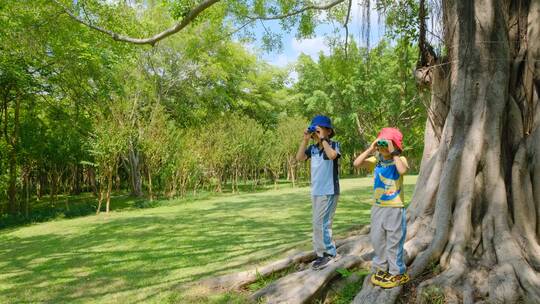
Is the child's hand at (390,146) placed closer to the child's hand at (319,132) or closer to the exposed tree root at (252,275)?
the child's hand at (319,132)

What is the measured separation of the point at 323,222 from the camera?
167 inches

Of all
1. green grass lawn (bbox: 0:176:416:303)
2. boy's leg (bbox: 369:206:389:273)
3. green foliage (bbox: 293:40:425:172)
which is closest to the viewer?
boy's leg (bbox: 369:206:389:273)

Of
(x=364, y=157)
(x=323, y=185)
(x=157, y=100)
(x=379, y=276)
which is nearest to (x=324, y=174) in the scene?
(x=323, y=185)

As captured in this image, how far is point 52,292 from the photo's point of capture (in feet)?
16.8

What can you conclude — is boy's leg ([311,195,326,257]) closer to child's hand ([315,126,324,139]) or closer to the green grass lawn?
child's hand ([315,126,324,139])

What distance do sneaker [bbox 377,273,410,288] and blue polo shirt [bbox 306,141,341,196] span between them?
1068mm

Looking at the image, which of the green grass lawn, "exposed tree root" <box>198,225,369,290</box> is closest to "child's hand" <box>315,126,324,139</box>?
"exposed tree root" <box>198,225,369,290</box>

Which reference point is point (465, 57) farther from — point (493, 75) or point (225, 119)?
point (225, 119)

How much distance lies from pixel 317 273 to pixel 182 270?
2.44m

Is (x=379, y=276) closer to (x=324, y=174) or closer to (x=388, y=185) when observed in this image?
(x=388, y=185)

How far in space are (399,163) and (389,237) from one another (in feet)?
2.17

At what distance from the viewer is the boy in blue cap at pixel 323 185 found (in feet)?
13.9

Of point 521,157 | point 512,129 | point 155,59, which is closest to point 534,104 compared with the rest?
point 512,129

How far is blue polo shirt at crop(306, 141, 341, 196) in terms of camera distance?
4234mm
